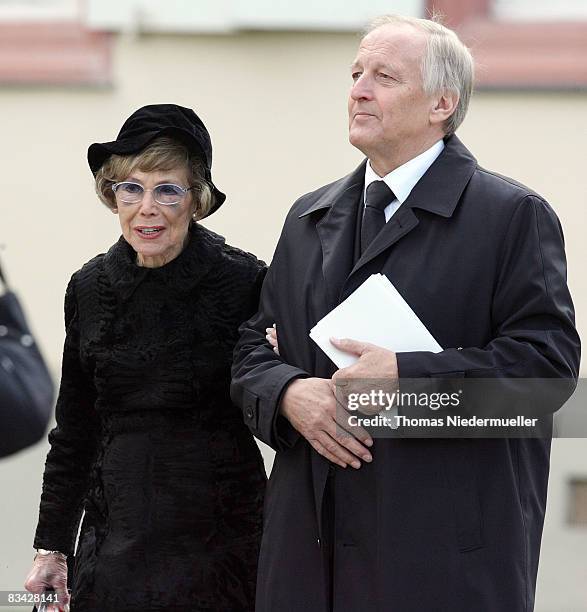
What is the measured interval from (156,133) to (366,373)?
78 centimetres

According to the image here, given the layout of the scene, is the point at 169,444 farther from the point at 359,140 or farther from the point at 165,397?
the point at 359,140

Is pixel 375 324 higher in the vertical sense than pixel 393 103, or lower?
lower

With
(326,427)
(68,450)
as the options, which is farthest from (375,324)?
(68,450)

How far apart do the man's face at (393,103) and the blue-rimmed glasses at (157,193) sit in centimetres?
45

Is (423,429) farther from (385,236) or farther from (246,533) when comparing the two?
(246,533)

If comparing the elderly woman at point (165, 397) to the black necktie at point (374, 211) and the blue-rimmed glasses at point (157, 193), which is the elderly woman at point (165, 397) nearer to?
the blue-rimmed glasses at point (157, 193)

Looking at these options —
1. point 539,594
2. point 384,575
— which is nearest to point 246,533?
point 384,575

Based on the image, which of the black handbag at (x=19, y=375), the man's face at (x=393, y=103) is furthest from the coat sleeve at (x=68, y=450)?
the man's face at (x=393, y=103)

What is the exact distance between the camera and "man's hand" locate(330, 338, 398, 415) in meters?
2.57

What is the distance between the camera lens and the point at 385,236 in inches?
106

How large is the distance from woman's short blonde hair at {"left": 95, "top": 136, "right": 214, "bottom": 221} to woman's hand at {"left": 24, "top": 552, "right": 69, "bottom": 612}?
0.84 meters

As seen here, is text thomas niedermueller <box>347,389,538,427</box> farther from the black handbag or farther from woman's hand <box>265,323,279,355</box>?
the black handbag

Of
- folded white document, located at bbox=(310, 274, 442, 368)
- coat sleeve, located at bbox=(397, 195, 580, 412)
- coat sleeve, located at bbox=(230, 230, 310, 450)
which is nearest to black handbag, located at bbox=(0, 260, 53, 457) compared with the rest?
coat sleeve, located at bbox=(230, 230, 310, 450)

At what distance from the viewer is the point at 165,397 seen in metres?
2.95
